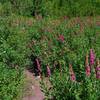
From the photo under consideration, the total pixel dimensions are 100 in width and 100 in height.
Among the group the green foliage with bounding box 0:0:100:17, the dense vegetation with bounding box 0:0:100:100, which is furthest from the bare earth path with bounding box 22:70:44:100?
the green foliage with bounding box 0:0:100:17

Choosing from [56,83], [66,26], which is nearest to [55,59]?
[66,26]

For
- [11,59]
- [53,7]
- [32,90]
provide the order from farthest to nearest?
1. [53,7]
2. [11,59]
3. [32,90]

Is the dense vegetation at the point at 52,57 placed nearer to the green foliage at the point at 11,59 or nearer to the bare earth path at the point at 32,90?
the green foliage at the point at 11,59

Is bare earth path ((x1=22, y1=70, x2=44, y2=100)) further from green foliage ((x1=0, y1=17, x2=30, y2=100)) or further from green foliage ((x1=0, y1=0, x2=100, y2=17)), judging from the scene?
green foliage ((x1=0, y1=0, x2=100, y2=17))

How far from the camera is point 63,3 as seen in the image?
2352 centimetres

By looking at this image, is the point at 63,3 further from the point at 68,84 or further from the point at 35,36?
the point at 68,84

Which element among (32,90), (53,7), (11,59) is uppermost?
(11,59)

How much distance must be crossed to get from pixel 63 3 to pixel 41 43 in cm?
1259

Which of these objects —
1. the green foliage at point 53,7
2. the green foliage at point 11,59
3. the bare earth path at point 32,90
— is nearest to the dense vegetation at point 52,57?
the green foliage at point 11,59

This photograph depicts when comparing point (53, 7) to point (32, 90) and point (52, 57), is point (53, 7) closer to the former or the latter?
point (52, 57)

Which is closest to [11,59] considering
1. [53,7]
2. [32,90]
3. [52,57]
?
[52,57]

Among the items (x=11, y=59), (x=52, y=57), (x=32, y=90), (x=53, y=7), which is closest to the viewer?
(x=32, y=90)

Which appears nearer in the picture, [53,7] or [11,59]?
[11,59]

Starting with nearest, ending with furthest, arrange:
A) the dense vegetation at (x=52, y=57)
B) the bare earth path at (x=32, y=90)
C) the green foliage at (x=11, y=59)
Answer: the dense vegetation at (x=52, y=57)
the green foliage at (x=11, y=59)
the bare earth path at (x=32, y=90)
